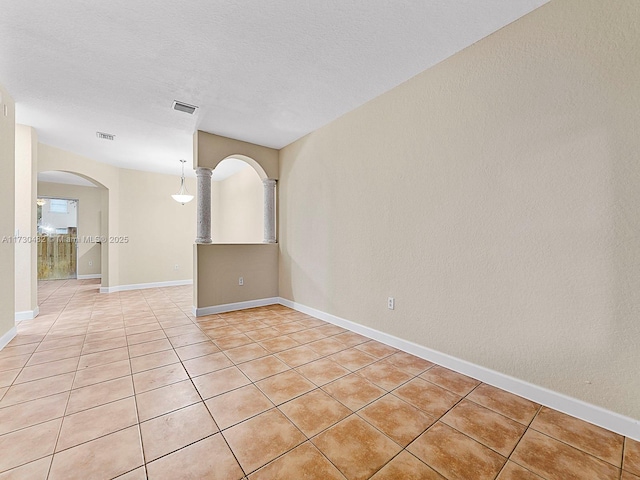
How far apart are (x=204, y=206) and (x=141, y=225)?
10.5 feet

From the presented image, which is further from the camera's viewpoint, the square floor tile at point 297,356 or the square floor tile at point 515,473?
the square floor tile at point 297,356

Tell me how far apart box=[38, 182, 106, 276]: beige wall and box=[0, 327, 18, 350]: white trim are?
5.78m

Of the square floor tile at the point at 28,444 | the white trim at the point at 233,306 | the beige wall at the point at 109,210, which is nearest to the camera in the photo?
the square floor tile at the point at 28,444

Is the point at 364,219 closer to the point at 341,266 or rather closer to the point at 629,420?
the point at 341,266

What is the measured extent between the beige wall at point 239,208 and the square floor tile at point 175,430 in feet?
13.3

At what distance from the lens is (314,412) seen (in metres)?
1.79

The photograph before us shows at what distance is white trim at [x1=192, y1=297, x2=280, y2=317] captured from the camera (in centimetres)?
404

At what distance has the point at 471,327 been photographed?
227cm

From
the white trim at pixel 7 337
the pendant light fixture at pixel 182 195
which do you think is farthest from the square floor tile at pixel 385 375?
the pendant light fixture at pixel 182 195

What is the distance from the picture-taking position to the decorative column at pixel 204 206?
4.15m

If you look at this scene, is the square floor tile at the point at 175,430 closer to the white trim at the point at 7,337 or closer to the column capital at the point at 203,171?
the white trim at the point at 7,337

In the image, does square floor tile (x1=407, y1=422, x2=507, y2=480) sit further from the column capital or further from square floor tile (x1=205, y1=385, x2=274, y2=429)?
the column capital

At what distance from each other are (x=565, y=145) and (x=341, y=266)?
2384mm

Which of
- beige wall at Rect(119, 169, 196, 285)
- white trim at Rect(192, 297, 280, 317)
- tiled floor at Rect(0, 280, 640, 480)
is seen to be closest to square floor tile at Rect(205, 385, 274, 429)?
tiled floor at Rect(0, 280, 640, 480)
